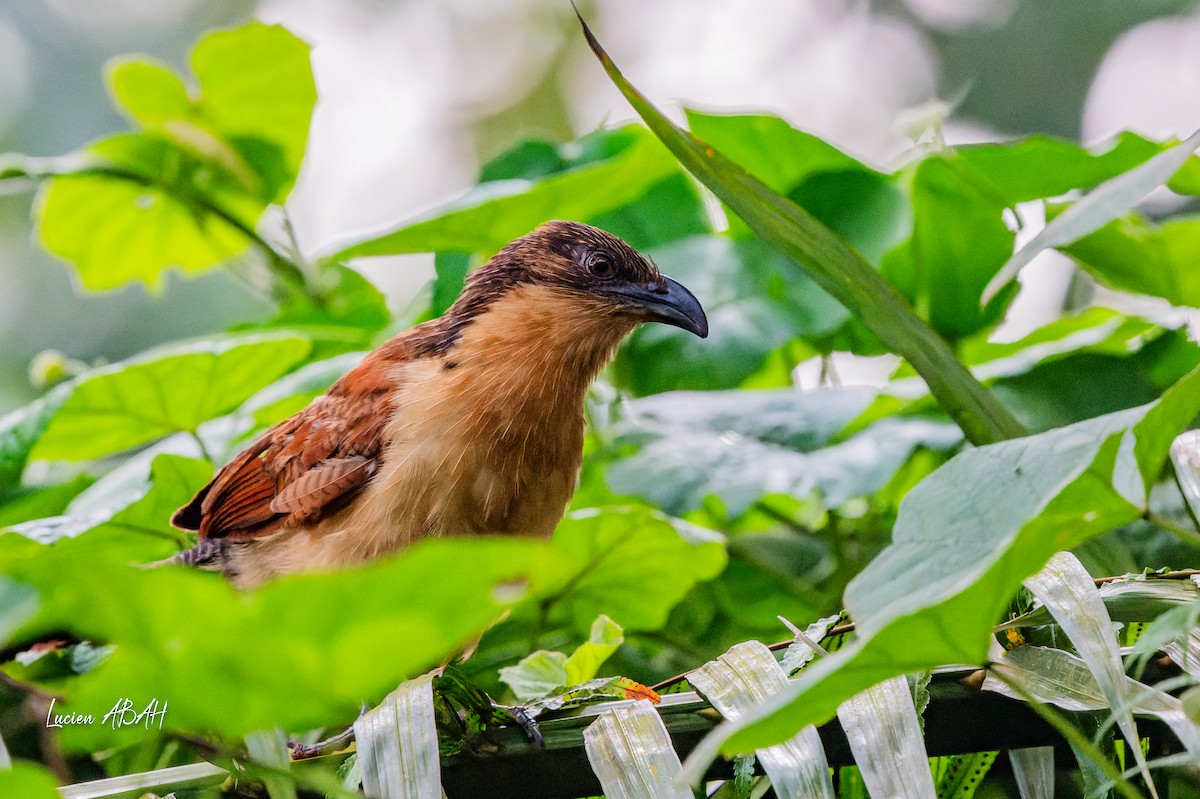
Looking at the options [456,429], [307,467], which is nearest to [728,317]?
[456,429]

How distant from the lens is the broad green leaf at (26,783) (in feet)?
1.62

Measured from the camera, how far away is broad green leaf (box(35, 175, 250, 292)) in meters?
2.29

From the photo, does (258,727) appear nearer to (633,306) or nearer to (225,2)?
(633,306)

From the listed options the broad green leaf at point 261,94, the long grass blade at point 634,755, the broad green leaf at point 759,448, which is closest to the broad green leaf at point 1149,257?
the broad green leaf at point 759,448

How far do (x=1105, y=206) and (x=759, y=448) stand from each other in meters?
0.70

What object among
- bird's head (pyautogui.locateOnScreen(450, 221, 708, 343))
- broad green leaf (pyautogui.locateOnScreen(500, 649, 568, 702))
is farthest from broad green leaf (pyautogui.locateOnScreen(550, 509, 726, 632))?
bird's head (pyautogui.locateOnScreen(450, 221, 708, 343))

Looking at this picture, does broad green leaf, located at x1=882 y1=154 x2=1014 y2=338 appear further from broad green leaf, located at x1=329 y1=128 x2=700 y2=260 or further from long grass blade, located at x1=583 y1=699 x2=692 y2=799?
long grass blade, located at x1=583 y1=699 x2=692 y2=799

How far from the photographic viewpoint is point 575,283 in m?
2.01

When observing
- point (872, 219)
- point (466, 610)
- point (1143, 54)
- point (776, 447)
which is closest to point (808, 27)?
point (1143, 54)

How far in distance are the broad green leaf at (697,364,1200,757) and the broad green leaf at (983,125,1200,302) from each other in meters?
0.25

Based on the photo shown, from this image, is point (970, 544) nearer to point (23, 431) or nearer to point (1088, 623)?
point (1088, 623)

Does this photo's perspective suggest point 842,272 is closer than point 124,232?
Yes

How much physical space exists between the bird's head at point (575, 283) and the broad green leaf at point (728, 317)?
0.08 metres

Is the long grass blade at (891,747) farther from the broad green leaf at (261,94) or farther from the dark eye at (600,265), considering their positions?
the broad green leaf at (261,94)
